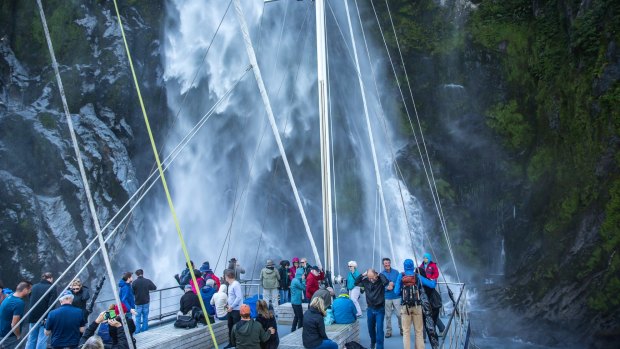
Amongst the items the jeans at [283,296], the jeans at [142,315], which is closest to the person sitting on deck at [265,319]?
the jeans at [142,315]

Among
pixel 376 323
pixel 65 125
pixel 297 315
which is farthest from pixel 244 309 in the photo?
pixel 65 125

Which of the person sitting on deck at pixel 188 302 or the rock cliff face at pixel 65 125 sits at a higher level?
the rock cliff face at pixel 65 125

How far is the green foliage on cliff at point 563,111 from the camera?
17.5 metres

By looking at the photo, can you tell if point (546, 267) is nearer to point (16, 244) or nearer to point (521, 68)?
point (521, 68)

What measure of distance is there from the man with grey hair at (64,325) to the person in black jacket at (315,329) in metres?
3.29

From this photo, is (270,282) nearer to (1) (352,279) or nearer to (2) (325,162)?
(1) (352,279)

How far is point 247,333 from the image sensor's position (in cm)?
621

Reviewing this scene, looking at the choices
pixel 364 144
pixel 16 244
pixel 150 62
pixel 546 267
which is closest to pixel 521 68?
pixel 364 144

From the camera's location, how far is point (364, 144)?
92.7 feet

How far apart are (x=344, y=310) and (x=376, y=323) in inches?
23.9

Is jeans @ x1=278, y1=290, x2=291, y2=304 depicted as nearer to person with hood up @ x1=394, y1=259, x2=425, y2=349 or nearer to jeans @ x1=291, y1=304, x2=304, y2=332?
jeans @ x1=291, y1=304, x2=304, y2=332

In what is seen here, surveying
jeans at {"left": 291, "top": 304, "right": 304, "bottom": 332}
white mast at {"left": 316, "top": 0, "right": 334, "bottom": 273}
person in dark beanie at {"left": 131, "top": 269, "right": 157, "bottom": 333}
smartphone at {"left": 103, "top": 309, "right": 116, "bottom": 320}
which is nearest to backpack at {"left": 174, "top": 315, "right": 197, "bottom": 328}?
person in dark beanie at {"left": 131, "top": 269, "right": 157, "bottom": 333}

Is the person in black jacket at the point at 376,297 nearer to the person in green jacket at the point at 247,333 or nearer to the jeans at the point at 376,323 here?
the jeans at the point at 376,323

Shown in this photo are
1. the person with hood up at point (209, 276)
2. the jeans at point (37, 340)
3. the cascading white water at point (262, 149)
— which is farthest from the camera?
the cascading white water at point (262, 149)
